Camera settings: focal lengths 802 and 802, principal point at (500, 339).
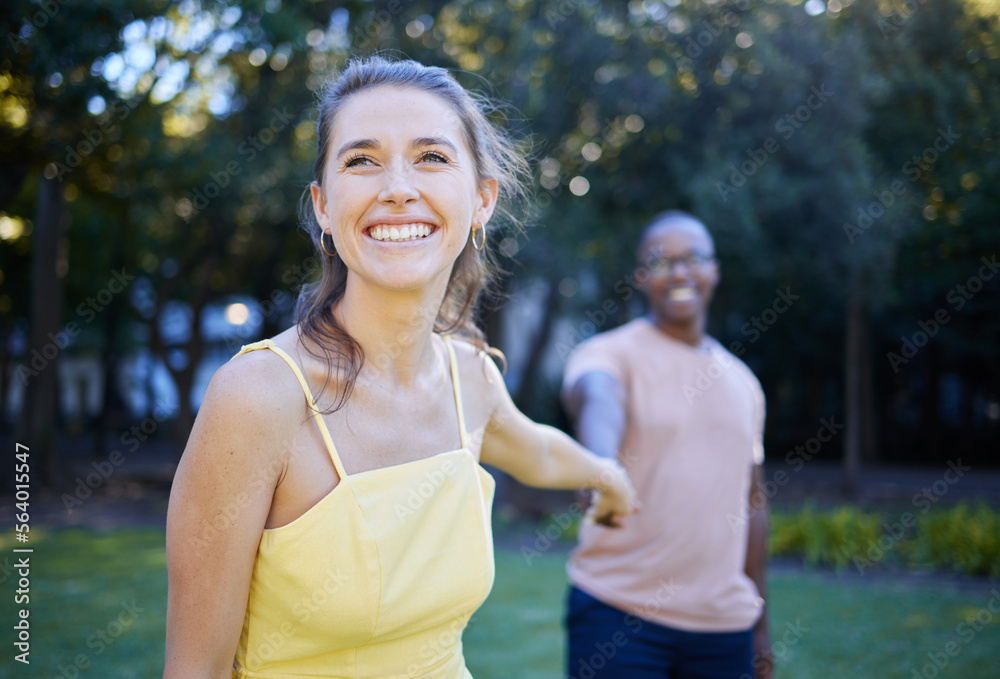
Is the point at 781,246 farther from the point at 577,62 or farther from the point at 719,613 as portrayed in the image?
the point at 719,613

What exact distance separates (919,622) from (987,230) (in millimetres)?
6573

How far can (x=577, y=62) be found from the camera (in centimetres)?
1042

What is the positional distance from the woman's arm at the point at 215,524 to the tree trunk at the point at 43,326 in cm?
1400

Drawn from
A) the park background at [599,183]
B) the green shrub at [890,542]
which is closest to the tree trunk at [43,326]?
the park background at [599,183]

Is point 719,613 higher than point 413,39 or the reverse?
the reverse

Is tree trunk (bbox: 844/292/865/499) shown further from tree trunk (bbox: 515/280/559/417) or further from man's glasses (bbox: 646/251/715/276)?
man's glasses (bbox: 646/251/715/276)

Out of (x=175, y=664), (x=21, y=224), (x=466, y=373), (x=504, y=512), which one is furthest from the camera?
(x=21, y=224)

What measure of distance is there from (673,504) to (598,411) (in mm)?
475

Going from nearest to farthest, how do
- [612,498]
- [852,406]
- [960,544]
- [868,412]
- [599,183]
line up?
[612,498]
[960,544]
[599,183]
[852,406]
[868,412]

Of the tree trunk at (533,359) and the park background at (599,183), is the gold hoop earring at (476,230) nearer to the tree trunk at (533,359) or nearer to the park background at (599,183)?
the park background at (599,183)

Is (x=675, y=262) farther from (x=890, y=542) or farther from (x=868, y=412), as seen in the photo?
(x=868, y=412)

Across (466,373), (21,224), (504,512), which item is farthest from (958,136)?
(21,224)

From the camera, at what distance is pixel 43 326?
13812 mm

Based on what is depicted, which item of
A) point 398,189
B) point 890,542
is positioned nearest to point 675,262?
point 398,189
